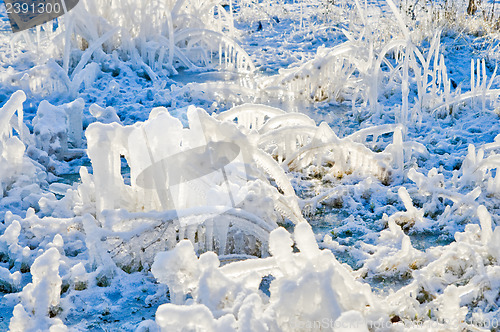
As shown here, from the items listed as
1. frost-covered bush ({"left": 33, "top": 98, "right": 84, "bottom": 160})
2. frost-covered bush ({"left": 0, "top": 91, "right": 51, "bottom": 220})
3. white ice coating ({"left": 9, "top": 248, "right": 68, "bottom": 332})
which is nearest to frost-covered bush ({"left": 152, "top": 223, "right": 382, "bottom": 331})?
white ice coating ({"left": 9, "top": 248, "right": 68, "bottom": 332})

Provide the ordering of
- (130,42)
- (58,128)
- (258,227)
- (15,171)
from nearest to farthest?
(258,227) → (15,171) → (58,128) → (130,42)

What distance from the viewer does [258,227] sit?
107 inches

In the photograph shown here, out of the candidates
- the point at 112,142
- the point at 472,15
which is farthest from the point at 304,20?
the point at 112,142

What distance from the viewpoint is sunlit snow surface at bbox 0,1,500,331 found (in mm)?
1931

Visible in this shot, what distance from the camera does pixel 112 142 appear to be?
2.71 metres

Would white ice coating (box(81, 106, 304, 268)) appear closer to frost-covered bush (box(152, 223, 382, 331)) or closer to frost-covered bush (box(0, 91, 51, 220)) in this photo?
frost-covered bush (box(152, 223, 382, 331))

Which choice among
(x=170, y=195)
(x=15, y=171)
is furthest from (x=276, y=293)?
(x=15, y=171)

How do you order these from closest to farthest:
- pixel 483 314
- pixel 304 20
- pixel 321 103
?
pixel 483 314, pixel 321 103, pixel 304 20

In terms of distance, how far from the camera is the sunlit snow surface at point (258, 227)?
193 centimetres

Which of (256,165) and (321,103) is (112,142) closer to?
(256,165)

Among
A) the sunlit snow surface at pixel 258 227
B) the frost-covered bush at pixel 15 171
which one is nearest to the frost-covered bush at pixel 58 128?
the sunlit snow surface at pixel 258 227

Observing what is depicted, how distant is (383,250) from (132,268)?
1.14m

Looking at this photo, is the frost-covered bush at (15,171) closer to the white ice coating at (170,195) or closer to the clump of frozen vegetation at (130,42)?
the white ice coating at (170,195)

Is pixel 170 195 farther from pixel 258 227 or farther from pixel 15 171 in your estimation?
pixel 15 171
